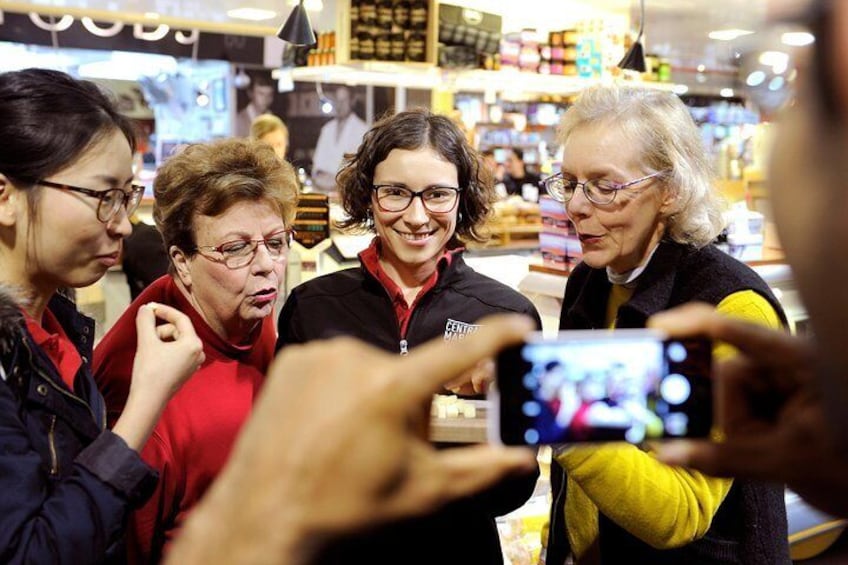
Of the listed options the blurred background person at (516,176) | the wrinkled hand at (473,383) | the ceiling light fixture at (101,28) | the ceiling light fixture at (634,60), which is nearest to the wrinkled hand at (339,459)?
the wrinkled hand at (473,383)

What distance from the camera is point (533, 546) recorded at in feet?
7.69

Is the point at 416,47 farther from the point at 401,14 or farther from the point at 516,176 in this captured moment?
the point at 516,176

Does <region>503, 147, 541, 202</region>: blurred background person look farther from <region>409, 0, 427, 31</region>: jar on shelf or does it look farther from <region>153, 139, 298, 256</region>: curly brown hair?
<region>153, 139, 298, 256</region>: curly brown hair

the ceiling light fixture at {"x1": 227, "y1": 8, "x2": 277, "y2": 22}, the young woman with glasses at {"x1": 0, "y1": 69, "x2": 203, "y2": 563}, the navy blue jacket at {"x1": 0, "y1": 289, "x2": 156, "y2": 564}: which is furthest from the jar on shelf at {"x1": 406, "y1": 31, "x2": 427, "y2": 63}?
the navy blue jacket at {"x1": 0, "y1": 289, "x2": 156, "y2": 564}

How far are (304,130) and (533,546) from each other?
28.4 feet

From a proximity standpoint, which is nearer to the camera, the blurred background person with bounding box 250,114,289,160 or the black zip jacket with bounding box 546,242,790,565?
the black zip jacket with bounding box 546,242,790,565

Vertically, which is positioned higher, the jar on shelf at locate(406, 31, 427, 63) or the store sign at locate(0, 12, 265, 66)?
the store sign at locate(0, 12, 265, 66)

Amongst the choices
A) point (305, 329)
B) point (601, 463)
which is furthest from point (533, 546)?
point (601, 463)

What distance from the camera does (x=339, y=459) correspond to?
508mm

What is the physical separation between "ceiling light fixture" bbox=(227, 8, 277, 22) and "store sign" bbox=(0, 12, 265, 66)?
55 cm

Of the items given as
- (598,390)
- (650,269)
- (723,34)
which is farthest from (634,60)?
(598,390)

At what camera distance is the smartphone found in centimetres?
72

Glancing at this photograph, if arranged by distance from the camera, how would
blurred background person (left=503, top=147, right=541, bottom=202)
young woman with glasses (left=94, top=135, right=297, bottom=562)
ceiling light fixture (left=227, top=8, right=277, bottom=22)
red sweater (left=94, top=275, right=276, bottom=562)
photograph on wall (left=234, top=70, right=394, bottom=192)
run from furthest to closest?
photograph on wall (left=234, top=70, right=394, bottom=192), blurred background person (left=503, top=147, right=541, bottom=202), ceiling light fixture (left=227, top=8, right=277, bottom=22), young woman with glasses (left=94, top=135, right=297, bottom=562), red sweater (left=94, top=275, right=276, bottom=562)

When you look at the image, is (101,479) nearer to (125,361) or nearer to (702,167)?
(125,361)
